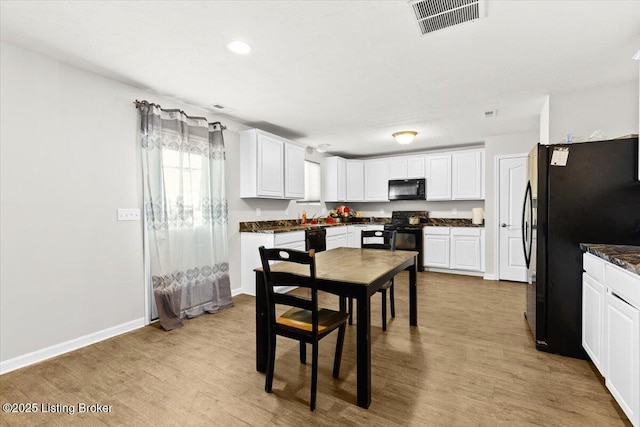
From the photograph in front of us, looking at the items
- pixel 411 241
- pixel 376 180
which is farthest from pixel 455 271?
pixel 376 180

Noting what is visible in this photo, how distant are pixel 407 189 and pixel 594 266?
160 inches

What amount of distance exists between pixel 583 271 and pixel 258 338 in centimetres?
256

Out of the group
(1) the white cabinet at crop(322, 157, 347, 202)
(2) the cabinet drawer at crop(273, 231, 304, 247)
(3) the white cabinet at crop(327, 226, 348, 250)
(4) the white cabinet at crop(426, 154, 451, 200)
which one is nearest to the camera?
(2) the cabinet drawer at crop(273, 231, 304, 247)

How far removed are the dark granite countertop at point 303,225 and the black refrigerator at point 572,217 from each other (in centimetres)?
292

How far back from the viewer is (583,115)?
315cm

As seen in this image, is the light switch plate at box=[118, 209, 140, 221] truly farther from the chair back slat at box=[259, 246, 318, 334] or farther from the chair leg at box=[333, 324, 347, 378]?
the chair leg at box=[333, 324, 347, 378]

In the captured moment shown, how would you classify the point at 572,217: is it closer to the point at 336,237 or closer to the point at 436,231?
the point at 436,231

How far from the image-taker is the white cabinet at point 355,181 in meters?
6.69

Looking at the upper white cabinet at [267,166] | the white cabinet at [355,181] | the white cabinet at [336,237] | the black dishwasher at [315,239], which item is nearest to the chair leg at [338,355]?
the black dishwasher at [315,239]

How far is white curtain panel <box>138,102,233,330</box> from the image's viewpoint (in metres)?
3.10

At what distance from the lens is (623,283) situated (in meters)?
1.65

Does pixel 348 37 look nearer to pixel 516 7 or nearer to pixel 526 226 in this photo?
pixel 516 7

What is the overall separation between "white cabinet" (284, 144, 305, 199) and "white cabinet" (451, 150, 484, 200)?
112 inches

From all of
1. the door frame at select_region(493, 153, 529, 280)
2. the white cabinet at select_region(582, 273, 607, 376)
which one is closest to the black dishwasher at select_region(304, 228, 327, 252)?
the door frame at select_region(493, 153, 529, 280)
